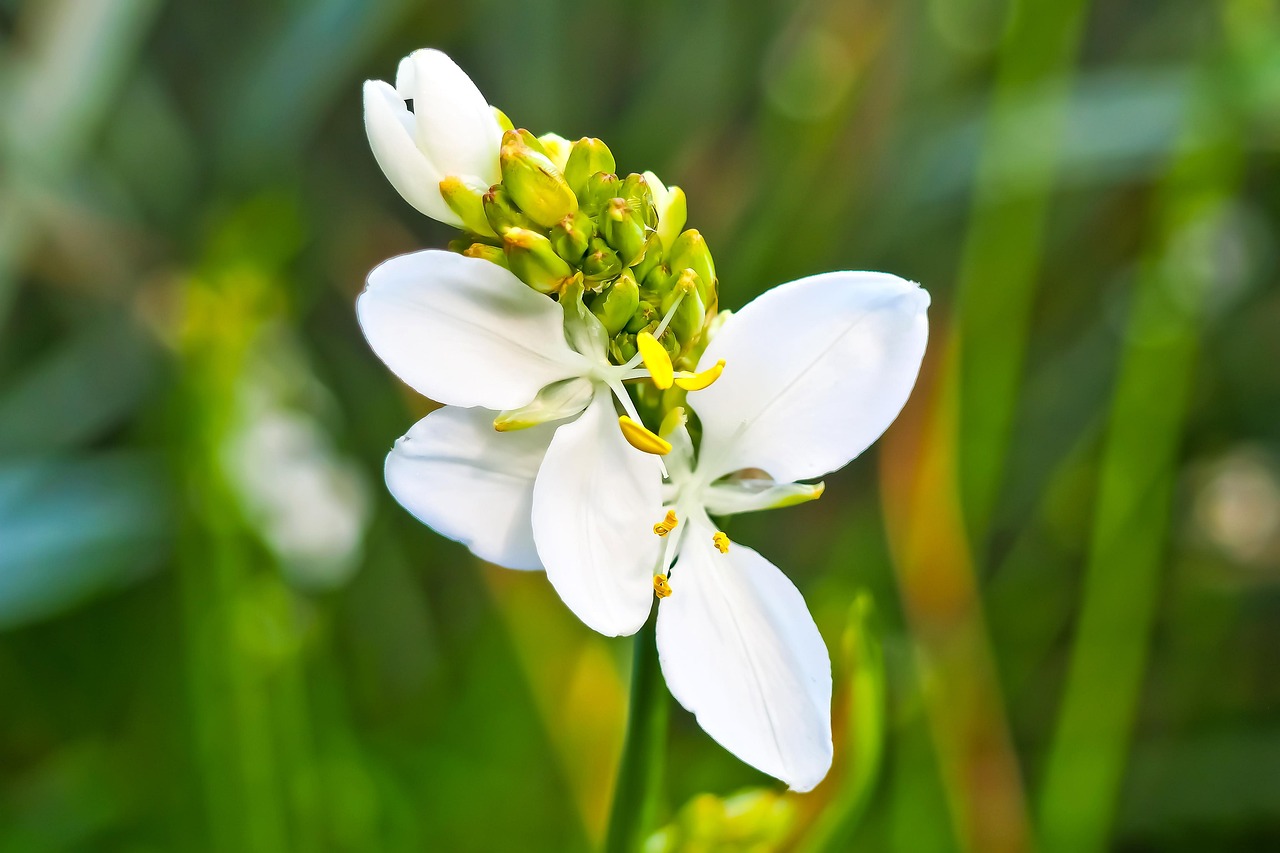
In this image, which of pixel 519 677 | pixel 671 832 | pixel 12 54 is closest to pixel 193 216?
pixel 12 54

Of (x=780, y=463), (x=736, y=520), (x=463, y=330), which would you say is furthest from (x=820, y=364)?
(x=736, y=520)

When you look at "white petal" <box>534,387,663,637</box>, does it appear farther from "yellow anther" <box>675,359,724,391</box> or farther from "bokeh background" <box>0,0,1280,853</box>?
"bokeh background" <box>0,0,1280,853</box>

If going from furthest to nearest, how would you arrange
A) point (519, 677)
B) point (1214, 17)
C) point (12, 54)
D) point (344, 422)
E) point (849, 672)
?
point (344, 422)
point (12, 54)
point (1214, 17)
point (519, 677)
point (849, 672)

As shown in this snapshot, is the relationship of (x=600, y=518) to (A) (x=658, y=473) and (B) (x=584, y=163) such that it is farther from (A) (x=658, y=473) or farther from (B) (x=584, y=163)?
(B) (x=584, y=163)

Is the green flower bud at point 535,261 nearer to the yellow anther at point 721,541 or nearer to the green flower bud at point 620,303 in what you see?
the green flower bud at point 620,303

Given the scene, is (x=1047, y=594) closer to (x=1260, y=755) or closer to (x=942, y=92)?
(x=1260, y=755)

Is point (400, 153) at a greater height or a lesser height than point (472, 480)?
greater
